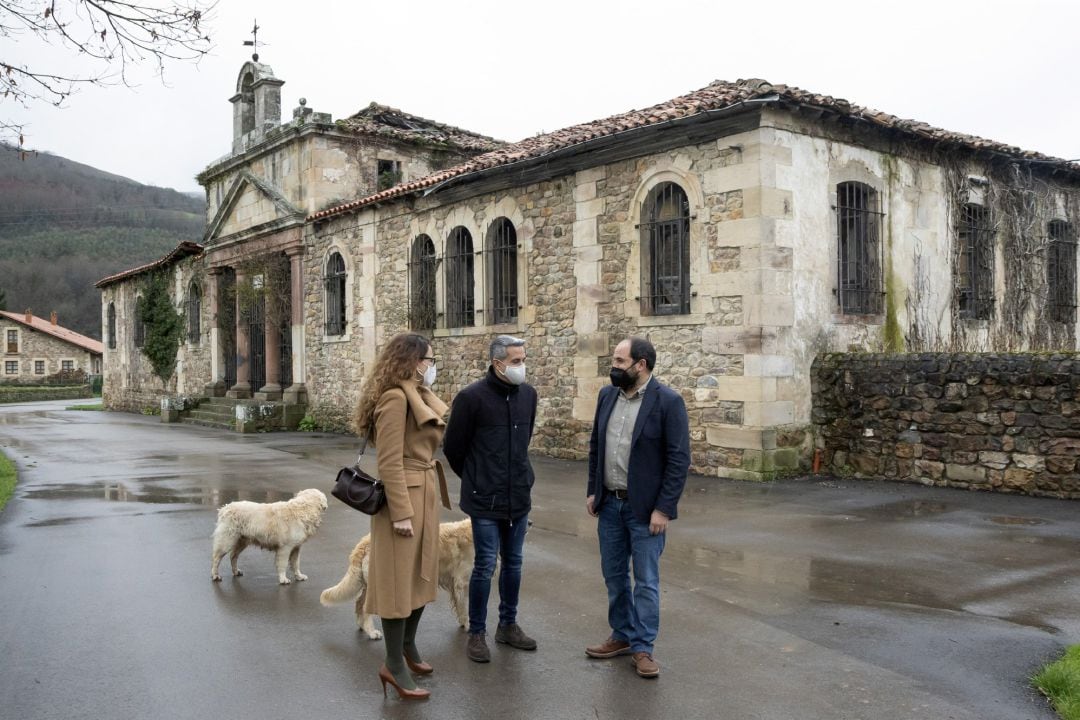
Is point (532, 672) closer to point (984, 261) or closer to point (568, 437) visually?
point (568, 437)

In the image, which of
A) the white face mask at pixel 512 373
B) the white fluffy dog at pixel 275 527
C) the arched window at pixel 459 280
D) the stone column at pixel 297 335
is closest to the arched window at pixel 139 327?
the stone column at pixel 297 335

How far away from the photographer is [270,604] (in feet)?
20.0

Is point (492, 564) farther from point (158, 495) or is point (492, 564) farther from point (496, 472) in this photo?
point (158, 495)

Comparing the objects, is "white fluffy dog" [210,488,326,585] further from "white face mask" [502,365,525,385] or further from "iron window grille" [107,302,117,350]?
"iron window grille" [107,302,117,350]

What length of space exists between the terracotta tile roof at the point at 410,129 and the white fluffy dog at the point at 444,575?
56.7ft

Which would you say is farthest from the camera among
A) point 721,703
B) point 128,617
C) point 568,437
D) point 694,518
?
point 568,437

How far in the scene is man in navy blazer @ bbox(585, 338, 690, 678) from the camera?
4.73 meters

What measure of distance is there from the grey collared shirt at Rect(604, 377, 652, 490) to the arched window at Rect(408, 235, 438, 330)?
1270 cm

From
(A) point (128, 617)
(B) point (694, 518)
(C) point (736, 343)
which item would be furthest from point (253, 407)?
(A) point (128, 617)

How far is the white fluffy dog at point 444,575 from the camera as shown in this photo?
515cm

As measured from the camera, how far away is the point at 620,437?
4.95 m

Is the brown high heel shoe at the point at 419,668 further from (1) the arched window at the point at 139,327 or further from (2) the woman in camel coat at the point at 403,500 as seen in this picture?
(1) the arched window at the point at 139,327

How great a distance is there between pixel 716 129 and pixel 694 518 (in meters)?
5.46

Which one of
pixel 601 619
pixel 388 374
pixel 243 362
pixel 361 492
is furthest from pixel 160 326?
pixel 361 492
